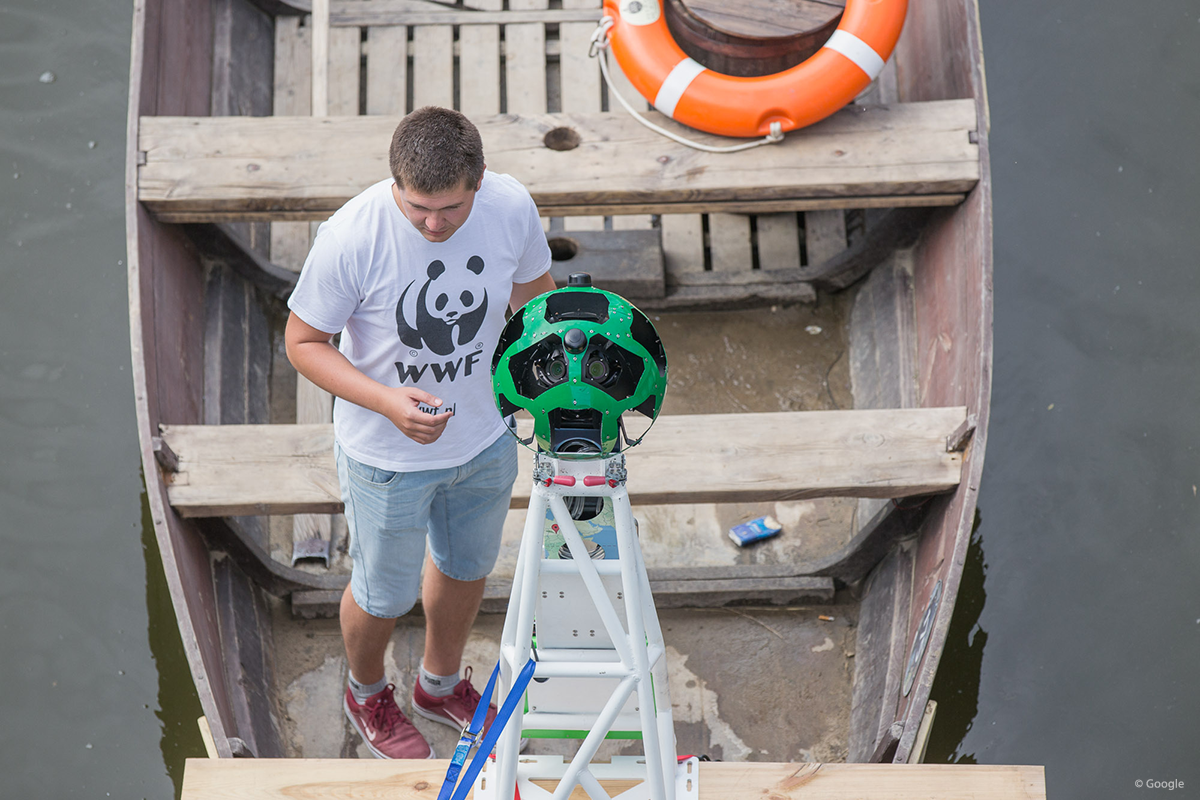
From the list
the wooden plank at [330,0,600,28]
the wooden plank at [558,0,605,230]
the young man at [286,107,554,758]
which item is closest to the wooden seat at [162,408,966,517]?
the young man at [286,107,554,758]

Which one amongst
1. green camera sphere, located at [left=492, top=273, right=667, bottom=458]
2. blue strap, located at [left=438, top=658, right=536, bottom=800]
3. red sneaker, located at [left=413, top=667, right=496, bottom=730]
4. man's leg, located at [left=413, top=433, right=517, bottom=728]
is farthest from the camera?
red sneaker, located at [left=413, top=667, right=496, bottom=730]

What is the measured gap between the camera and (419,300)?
186 centimetres

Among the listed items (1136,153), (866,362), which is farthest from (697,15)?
(1136,153)

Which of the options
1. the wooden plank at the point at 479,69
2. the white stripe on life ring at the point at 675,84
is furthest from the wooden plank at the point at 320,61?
the white stripe on life ring at the point at 675,84

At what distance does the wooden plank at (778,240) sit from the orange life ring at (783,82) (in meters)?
0.81

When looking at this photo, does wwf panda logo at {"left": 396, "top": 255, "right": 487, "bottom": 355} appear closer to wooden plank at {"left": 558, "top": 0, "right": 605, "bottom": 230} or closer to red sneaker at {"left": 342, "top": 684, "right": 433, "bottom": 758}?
red sneaker at {"left": 342, "top": 684, "right": 433, "bottom": 758}

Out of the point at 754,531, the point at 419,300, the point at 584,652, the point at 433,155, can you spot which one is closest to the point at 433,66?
the point at 754,531

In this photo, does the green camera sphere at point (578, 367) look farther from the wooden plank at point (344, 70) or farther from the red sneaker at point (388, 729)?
the wooden plank at point (344, 70)

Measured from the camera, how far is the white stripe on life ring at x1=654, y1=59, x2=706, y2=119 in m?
3.05

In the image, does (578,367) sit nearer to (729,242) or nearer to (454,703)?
(454,703)

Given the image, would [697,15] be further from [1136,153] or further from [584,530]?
[1136,153]

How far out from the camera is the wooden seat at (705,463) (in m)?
2.62

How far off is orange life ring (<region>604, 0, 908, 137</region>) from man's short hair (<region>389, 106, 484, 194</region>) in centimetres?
147

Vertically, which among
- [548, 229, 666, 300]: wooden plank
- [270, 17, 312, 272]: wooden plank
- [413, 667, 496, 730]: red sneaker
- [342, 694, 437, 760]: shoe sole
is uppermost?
[270, 17, 312, 272]: wooden plank
